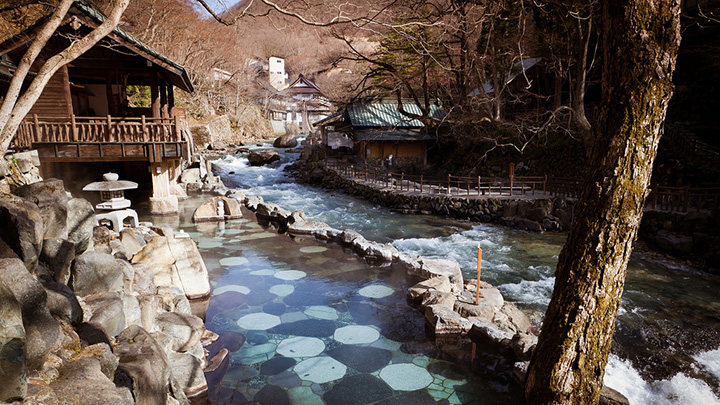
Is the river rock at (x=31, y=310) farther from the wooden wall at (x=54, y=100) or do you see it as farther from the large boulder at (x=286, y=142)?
the large boulder at (x=286, y=142)

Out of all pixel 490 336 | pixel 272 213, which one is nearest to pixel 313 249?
pixel 272 213

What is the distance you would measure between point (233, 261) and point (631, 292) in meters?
10.6

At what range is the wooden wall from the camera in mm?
13477

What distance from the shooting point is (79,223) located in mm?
5293

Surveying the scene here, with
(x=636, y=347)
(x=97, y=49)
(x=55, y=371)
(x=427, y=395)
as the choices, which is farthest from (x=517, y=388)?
(x=97, y=49)

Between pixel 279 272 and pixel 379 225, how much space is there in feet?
25.3

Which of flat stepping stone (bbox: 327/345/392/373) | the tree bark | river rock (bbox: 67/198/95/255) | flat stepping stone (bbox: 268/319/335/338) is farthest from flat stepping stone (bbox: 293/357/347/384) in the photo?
the tree bark

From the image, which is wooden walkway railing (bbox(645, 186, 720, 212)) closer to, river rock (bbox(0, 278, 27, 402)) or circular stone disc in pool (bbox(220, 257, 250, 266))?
circular stone disc in pool (bbox(220, 257, 250, 266))

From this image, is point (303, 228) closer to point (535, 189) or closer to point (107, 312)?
point (107, 312)

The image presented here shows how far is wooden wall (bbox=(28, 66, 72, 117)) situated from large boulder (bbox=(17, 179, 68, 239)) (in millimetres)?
11071

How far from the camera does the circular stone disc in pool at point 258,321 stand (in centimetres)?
690

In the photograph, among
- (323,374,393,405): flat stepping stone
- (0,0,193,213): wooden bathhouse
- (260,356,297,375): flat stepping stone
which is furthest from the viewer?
(0,0,193,213): wooden bathhouse

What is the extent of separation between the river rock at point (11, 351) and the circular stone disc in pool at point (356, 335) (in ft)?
15.6

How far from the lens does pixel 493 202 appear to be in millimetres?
17641
